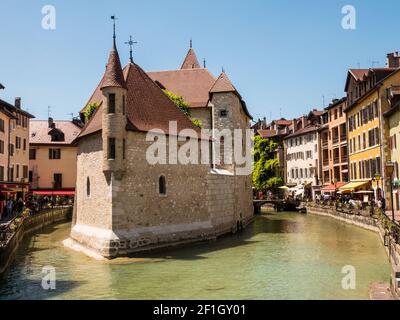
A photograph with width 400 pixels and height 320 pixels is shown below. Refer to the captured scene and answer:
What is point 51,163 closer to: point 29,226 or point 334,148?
point 29,226

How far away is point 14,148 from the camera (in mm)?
42000

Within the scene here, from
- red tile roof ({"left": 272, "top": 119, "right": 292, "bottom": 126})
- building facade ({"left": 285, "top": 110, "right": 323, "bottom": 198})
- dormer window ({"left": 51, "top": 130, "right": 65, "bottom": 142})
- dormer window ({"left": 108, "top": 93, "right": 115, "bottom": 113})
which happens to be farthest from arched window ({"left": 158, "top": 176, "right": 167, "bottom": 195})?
red tile roof ({"left": 272, "top": 119, "right": 292, "bottom": 126})

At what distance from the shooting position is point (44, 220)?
36.6 meters

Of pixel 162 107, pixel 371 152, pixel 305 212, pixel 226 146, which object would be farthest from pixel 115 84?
pixel 305 212

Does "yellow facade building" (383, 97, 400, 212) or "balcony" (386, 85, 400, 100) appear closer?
"yellow facade building" (383, 97, 400, 212)

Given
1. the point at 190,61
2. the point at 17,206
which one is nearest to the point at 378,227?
the point at 190,61

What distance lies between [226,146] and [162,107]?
8219 mm

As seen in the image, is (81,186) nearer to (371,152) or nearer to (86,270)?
(86,270)

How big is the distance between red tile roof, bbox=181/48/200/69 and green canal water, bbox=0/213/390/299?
2272 cm

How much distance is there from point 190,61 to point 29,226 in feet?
74.6

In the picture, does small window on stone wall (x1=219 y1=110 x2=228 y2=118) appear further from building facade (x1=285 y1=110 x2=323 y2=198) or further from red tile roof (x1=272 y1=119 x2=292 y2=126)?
red tile roof (x1=272 y1=119 x2=292 y2=126)

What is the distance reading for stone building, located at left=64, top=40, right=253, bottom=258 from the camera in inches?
817

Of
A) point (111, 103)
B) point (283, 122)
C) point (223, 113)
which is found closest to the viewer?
point (111, 103)
